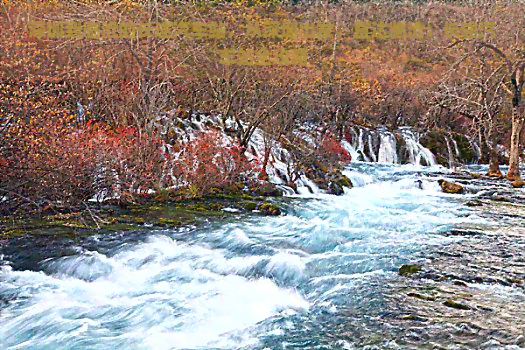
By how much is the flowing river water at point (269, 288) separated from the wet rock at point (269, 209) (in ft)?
2.74

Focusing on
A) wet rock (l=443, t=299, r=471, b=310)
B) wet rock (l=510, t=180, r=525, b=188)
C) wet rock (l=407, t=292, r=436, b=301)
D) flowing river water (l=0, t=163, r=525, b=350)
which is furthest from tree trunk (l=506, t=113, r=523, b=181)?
wet rock (l=443, t=299, r=471, b=310)

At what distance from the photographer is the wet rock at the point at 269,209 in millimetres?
12992

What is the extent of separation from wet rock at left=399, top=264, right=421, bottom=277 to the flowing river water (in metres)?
0.16

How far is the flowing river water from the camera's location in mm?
5887

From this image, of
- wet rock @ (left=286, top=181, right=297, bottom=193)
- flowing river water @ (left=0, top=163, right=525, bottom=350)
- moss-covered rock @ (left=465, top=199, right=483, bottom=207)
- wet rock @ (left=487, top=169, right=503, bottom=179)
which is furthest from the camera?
wet rock @ (left=487, top=169, right=503, bottom=179)

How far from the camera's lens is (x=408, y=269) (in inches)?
330

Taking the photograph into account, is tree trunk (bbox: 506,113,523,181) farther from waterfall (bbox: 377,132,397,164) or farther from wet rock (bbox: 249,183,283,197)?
wet rock (bbox: 249,183,283,197)

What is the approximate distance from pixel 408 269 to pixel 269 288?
8.84 feet

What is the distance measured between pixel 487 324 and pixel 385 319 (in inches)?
51.9

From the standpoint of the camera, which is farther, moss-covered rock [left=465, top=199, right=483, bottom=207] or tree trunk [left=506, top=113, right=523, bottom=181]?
tree trunk [left=506, top=113, right=523, bottom=181]

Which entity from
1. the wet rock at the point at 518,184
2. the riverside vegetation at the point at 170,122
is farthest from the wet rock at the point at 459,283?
the wet rock at the point at 518,184

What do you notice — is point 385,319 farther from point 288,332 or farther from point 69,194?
point 69,194

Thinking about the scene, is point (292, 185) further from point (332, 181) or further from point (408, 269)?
point (408, 269)

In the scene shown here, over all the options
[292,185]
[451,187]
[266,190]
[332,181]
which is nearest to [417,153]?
[451,187]
